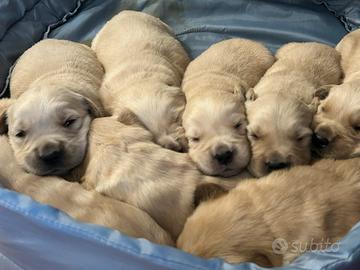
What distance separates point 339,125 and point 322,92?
0.90 ft

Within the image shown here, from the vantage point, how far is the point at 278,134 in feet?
7.34

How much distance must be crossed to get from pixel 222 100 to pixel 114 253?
1013 mm

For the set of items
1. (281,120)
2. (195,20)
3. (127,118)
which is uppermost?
(281,120)

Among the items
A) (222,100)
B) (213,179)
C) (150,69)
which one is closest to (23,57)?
(150,69)

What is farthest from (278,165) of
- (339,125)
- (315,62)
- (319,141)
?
(315,62)

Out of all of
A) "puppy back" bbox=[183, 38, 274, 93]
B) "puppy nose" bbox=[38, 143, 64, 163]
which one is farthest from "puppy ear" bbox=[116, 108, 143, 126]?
"puppy back" bbox=[183, 38, 274, 93]

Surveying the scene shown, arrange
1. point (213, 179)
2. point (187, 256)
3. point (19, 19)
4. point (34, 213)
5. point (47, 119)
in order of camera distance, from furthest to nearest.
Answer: point (19, 19) < point (47, 119) < point (213, 179) < point (34, 213) < point (187, 256)

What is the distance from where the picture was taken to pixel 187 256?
1540mm

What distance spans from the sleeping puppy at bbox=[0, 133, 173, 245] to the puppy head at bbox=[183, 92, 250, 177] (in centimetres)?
40

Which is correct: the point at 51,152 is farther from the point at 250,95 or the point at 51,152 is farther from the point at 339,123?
the point at 339,123

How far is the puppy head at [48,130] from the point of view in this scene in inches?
91.2

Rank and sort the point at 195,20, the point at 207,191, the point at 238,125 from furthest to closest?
the point at 195,20 < the point at 238,125 < the point at 207,191

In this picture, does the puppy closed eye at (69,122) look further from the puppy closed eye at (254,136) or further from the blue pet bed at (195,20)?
the puppy closed eye at (254,136)

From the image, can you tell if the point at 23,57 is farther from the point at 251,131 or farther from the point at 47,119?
the point at 251,131
